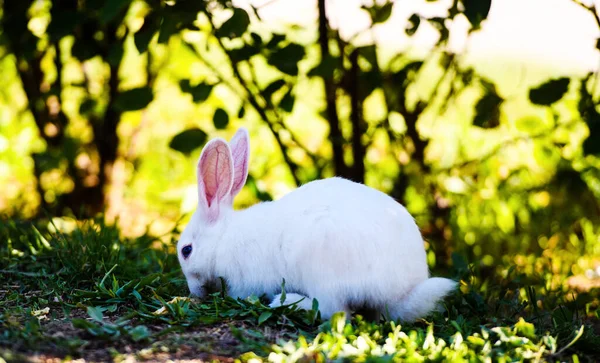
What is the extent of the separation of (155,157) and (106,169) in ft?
2.33

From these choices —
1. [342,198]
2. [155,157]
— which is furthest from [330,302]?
[155,157]

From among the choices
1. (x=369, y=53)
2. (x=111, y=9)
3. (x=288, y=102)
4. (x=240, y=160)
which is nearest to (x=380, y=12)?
(x=369, y=53)

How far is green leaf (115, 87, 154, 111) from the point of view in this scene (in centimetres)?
397

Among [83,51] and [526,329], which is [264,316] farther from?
[83,51]

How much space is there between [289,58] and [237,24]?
328mm

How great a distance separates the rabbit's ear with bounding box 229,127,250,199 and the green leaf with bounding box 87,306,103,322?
888mm

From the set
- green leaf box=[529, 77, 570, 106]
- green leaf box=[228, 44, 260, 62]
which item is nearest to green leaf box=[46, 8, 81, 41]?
green leaf box=[228, 44, 260, 62]

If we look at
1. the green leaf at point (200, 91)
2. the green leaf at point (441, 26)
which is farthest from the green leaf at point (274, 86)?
the green leaf at point (441, 26)

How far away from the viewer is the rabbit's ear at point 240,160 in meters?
3.59

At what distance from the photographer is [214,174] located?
11.5 feet

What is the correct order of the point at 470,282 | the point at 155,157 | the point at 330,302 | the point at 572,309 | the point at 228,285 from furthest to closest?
the point at 155,157 → the point at 470,282 → the point at 572,309 → the point at 228,285 → the point at 330,302

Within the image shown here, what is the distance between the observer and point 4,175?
619 cm

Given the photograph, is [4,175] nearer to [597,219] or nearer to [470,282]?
[470,282]

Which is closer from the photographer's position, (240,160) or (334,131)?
(240,160)
